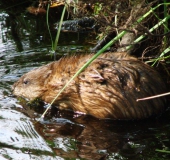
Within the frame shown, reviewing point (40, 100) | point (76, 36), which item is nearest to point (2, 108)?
point (40, 100)

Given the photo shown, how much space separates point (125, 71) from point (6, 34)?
117 inches

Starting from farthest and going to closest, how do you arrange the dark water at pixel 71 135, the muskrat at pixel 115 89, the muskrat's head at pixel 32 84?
the muskrat's head at pixel 32 84
the muskrat at pixel 115 89
the dark water at pixel 71 135

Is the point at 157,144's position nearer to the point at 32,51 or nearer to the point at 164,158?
the point at 164,158

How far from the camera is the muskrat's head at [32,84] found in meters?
4.85

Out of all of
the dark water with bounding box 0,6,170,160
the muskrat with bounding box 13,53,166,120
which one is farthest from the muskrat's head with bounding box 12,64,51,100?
the muskrat with bounding box 13,53,166,120

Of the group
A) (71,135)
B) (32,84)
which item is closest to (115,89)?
(71,135)

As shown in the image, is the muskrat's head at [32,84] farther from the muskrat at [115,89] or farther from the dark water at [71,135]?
the muskrat at [115,89]

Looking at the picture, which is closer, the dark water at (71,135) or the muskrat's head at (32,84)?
the dark water at (71,135)

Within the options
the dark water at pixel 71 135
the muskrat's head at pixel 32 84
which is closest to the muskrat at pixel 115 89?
the dark water at pixel 71 135

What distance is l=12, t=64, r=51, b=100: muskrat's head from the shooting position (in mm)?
4852

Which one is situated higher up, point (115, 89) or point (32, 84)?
point (115, 89)

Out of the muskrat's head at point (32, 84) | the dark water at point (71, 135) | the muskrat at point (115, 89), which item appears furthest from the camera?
the muskrat's head at point (32, 84)

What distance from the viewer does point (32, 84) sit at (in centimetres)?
495

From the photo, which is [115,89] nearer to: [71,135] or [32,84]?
[71,135]
